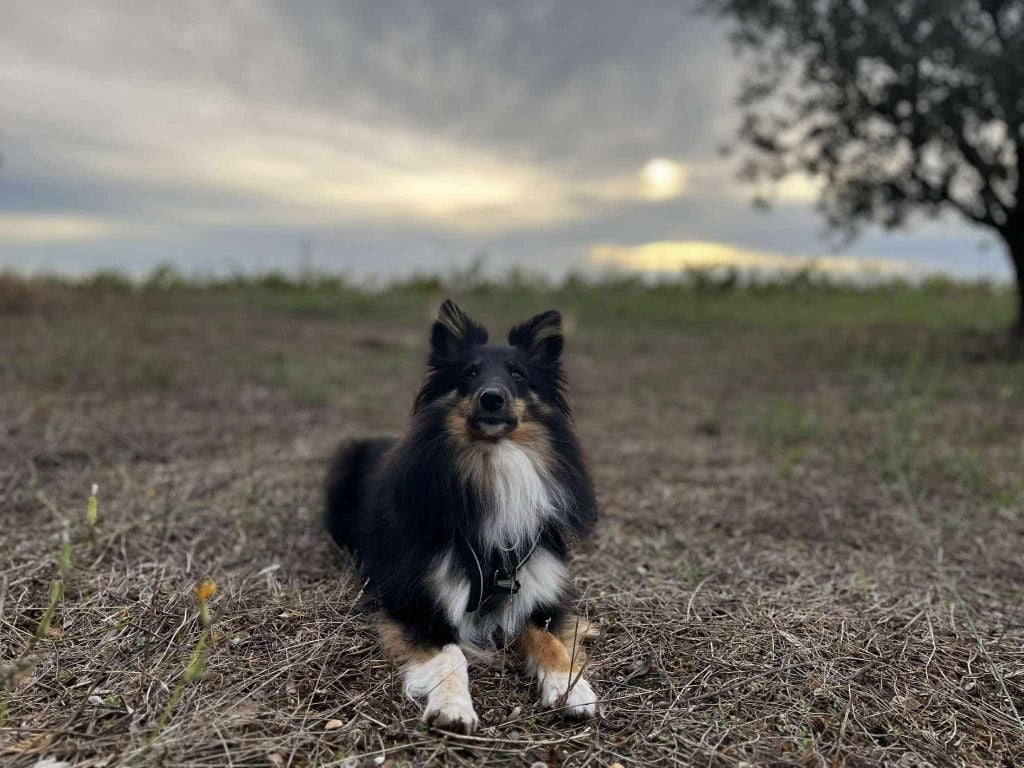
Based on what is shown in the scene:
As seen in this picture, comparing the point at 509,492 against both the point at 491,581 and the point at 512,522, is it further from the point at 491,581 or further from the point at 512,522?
the point at 491,581

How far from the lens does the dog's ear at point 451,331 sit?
332 cm

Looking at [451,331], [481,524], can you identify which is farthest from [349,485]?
[481,524]

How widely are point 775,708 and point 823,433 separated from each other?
4.56 meters

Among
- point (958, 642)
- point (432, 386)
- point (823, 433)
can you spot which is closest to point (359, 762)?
point (432, 386)

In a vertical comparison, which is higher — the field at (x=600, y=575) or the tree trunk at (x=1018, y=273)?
the tree trunk at (x=1018, y=273)

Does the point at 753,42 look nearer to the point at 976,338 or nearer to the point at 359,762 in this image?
the point at 976,338

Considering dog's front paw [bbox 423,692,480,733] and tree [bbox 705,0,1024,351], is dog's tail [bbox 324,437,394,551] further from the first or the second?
tree [bbox 705,0,1024,351]

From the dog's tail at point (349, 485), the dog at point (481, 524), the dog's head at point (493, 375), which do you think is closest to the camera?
the dog at point (481, 524)

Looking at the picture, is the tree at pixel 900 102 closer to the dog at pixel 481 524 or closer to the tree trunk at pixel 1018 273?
the tree trunk at pixel 1018 273

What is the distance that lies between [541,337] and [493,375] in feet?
1.26

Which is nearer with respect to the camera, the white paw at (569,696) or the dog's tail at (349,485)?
the white paw at (569,696)

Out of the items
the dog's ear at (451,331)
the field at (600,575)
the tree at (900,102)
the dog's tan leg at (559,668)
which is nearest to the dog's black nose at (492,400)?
the dog's ear at (451,331)

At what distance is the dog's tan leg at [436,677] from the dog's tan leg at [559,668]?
0.25 metres

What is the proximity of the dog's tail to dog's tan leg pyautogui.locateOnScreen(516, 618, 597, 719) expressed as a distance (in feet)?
3.92
